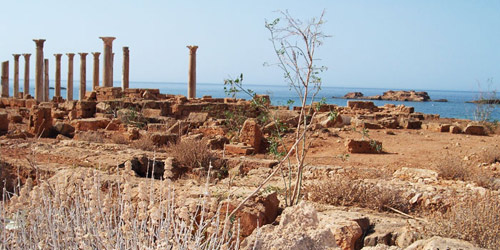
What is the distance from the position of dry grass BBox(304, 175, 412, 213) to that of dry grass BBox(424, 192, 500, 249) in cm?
123

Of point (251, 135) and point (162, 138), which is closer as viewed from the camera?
point (162, 138)

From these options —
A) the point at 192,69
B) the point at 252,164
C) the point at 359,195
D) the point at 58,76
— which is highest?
the point at 192,69

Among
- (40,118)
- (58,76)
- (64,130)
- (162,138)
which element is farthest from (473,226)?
(58,76)

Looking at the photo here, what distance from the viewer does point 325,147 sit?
1404cm

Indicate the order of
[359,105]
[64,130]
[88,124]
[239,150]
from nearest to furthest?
[239,150], [64,130], [88,124], [359,105]

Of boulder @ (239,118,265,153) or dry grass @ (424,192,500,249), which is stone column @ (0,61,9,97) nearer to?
boulder @ (239,118,265,153)

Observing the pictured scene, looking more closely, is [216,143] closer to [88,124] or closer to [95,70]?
[88,124]

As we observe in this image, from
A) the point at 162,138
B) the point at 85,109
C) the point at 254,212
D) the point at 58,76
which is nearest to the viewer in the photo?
the point at 254,212

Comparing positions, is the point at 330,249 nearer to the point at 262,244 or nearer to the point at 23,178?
the point at 262,244

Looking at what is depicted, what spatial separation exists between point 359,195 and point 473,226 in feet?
6.23

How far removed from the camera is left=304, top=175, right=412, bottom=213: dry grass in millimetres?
6160

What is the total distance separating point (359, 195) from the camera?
6.30 meters

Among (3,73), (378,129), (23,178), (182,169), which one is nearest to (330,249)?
(23,178)

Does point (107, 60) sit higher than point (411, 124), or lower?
higher
